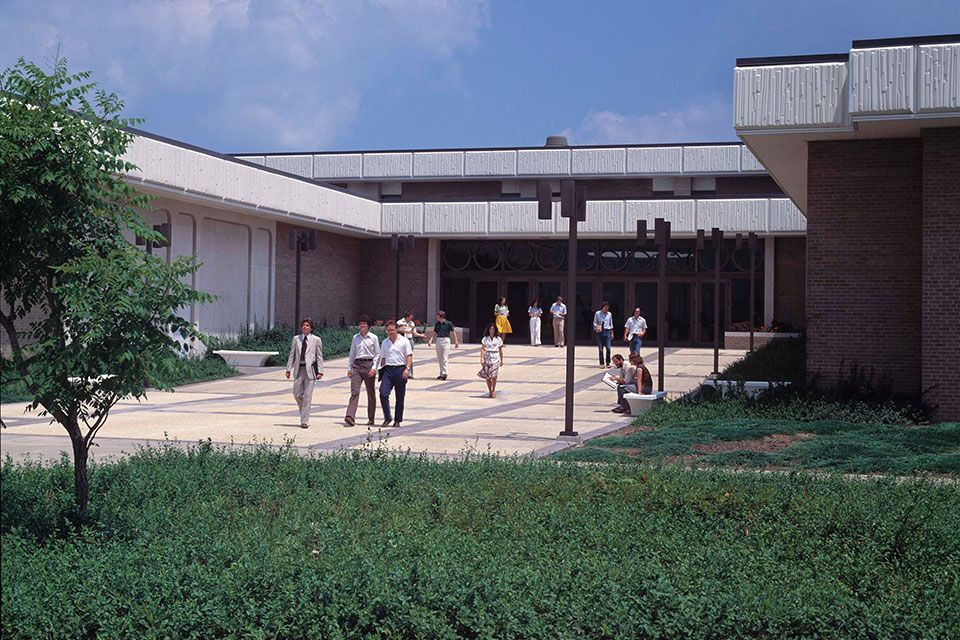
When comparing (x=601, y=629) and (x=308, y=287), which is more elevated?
(x=308, y=287)

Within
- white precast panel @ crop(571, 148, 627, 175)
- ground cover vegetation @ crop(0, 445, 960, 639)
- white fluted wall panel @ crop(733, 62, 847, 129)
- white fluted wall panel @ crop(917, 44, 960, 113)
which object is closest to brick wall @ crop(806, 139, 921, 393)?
white fluted wall panel @ crop(733, 62, 847, 129)

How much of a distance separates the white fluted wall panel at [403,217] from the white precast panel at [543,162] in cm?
657

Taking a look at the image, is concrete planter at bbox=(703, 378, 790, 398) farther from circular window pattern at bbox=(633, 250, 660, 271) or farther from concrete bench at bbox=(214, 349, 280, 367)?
circular window pattern at bbox=(633, 250, 660, 271)

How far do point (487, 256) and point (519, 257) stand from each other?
1.31 m

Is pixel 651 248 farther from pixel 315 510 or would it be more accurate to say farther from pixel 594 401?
pixel 315 510

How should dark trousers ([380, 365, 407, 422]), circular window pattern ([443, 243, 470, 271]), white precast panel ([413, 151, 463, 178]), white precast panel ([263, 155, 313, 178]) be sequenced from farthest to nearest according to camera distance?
white precast panel ([263, 155, 313, 178]), white precast panel ([413, 151, 463, 178]), circular window pattern ([443, 243, 470, 271]), dark trousers ([380, 365, 407, 422])

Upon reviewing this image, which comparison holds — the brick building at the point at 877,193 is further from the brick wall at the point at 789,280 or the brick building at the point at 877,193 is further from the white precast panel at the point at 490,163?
the white precast panel at the point at 490,163

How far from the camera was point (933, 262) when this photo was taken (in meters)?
19.0

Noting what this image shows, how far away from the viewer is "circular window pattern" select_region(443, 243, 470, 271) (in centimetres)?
4503

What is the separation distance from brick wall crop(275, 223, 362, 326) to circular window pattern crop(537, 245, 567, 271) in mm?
→ 7230

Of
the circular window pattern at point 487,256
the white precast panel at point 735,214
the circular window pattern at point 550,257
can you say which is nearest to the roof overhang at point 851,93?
the white precast panel at point 735,214

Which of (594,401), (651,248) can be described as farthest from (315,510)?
(651,248)

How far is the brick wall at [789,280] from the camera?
136 feet

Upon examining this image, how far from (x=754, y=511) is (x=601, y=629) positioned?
3.42m
